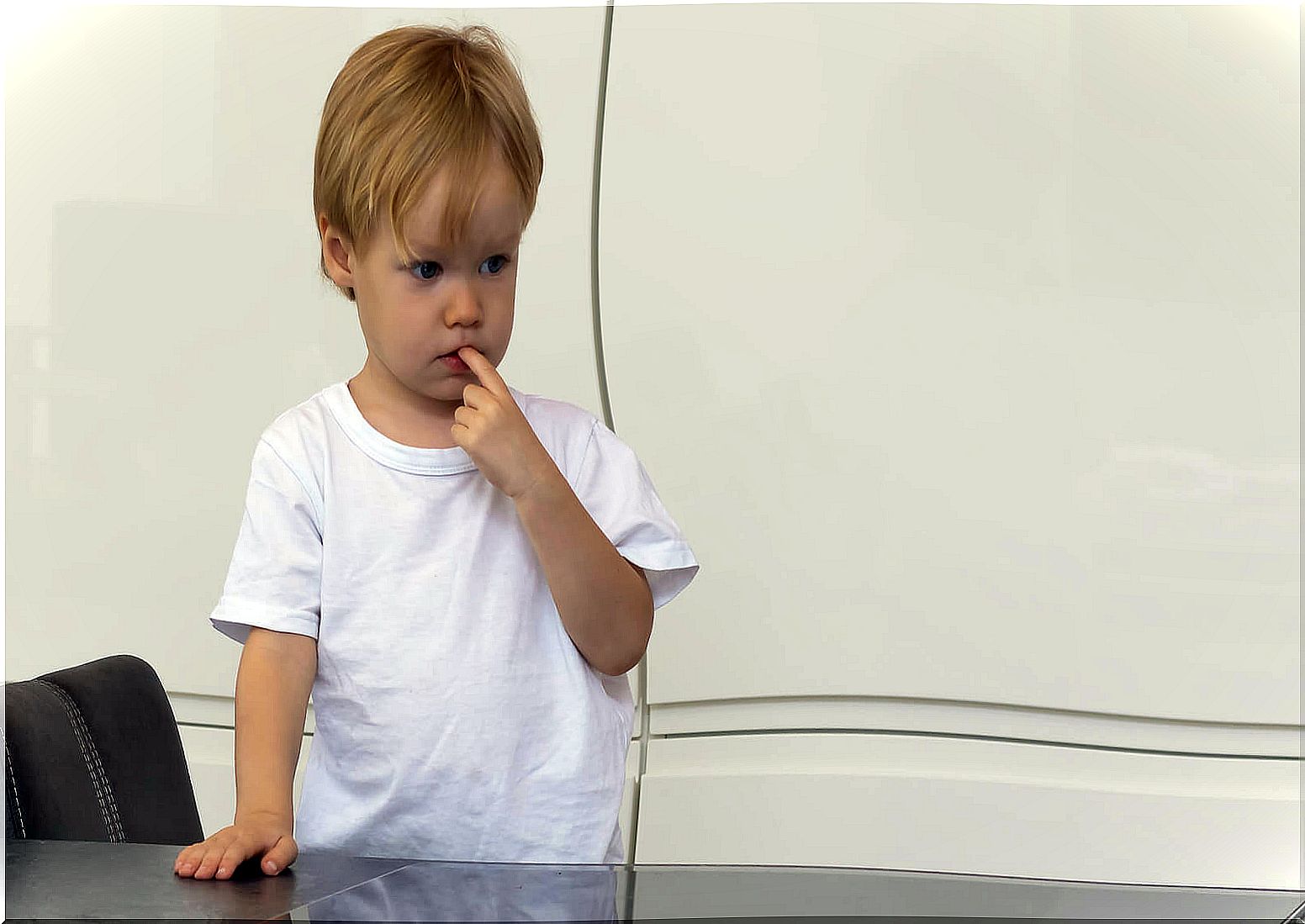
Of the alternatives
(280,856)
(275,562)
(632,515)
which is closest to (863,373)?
(632,515)

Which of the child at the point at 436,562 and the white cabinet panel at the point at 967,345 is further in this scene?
the white cabinet panel at the point at 967,345

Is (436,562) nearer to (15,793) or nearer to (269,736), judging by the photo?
(269,736)

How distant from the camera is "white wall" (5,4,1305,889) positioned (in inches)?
41.0

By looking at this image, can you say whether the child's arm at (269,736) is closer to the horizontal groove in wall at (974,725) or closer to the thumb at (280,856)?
the thumb at (280,856)

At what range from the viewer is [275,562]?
643mm

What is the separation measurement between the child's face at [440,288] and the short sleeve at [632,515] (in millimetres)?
84

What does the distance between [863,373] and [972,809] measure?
37cm

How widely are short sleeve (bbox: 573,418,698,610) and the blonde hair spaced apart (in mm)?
134

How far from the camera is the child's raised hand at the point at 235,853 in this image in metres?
0.49

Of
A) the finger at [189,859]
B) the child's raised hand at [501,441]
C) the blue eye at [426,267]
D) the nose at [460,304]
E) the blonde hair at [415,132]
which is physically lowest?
the finger at [189,859]

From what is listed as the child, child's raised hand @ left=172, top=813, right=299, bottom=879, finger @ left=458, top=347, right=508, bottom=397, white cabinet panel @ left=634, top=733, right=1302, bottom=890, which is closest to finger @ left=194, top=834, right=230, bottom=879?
child's raised hand @ left=172, top=813, right=299, bottom=879

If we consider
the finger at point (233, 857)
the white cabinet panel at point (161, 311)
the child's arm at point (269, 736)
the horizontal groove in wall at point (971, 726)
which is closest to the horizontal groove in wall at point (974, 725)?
the horizontal groove in wall at point (971, 726)

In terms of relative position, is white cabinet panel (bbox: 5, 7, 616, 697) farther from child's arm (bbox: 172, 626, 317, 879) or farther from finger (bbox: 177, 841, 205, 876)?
finger (bbox: 177, 841, 205, 876)

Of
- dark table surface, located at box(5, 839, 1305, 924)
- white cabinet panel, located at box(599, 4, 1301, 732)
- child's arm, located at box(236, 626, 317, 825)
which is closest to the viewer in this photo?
dark table surface, located at box(5, 839, 1305, 924)
